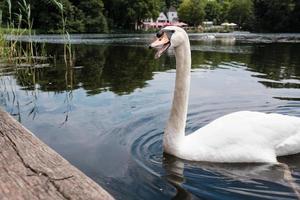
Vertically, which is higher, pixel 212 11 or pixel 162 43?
pixel 162 43

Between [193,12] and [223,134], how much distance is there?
147 meters

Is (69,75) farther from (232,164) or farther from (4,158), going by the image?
(4,158)

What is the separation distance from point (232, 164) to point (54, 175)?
9.43ft

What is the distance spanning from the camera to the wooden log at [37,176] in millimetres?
2551

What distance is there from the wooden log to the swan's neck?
7.31 feet

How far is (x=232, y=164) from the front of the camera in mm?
5238

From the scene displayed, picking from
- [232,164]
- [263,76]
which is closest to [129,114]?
[232,164]

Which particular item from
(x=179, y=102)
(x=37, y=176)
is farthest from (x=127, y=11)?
(x=37, y=176)

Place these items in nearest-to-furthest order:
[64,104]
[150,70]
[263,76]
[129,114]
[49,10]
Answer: [129,114], [64,104], [263,76], [150,70], [49,10]

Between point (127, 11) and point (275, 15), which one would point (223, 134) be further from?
point (127, 11)

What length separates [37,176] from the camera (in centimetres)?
285

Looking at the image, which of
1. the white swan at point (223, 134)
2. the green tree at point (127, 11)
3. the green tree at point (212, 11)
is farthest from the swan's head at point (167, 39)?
the green tree at point (212, 11)

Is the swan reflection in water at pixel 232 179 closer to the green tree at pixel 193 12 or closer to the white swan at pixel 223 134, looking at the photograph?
the white swan at pixel 223 134

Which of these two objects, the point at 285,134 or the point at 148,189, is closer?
the point at 148,189
